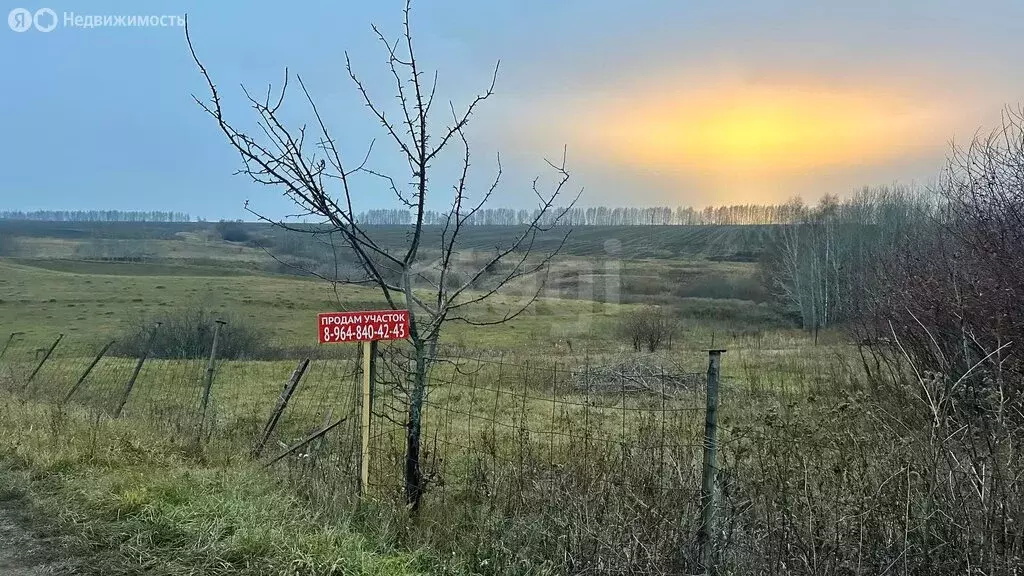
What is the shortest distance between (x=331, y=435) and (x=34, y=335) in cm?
3117

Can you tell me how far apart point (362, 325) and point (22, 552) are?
2.44 metres

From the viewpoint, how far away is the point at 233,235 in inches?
2554

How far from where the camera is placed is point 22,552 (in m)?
3.96

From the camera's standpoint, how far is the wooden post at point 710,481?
3.97 meters

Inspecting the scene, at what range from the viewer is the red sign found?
446 cm

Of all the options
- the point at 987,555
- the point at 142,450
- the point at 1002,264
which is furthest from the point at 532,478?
the point at 1002,264

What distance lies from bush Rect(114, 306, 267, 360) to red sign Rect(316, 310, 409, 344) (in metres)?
24.9

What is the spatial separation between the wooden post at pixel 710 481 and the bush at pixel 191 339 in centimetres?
2650

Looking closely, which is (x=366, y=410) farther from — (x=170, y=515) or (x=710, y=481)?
(x=710, y=481)

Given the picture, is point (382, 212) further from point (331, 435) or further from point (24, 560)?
point (331, 435)

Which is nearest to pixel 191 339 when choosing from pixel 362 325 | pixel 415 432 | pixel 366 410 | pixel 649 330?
pixel 649 330

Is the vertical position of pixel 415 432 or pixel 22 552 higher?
pixel 415 432

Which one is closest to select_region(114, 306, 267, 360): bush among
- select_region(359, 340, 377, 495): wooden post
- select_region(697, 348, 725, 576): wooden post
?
select_region(359, 340, 377, 495): wooden post

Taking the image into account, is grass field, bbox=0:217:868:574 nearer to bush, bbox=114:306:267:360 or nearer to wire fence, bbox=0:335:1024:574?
wire fence, bbox=0:335:1024:574
